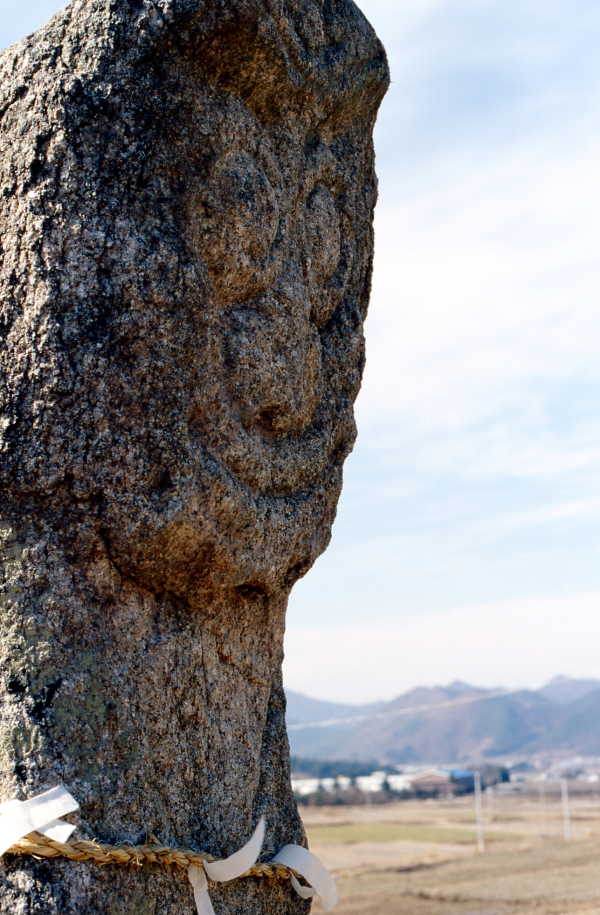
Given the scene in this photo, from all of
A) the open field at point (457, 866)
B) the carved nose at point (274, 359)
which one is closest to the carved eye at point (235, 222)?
the carved nose at point (274, 359)

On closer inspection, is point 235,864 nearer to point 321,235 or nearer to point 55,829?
point 55,829

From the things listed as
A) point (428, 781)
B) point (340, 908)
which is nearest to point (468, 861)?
point (340, 908)

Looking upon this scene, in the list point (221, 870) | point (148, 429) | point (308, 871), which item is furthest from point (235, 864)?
point (148, 429)

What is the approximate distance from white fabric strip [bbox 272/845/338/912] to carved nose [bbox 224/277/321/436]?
53.9 inches

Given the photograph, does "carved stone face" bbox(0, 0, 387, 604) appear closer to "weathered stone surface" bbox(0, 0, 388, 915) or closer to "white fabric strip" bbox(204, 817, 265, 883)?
"weathered stone surface" bbox(0, 0, 388, 915)

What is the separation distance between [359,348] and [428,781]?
272ft

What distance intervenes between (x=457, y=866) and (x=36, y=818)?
24.6 metres

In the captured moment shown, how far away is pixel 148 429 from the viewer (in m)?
2.44

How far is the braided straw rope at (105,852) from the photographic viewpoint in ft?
7.06

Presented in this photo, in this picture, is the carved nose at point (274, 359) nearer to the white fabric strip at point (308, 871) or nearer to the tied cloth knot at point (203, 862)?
the tied cloth knot at point (203, 862)

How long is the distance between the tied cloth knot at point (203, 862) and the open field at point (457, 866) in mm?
13439

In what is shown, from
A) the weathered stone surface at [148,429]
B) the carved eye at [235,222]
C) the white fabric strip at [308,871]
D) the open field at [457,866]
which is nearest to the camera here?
the weathered stone surface at [148,429]

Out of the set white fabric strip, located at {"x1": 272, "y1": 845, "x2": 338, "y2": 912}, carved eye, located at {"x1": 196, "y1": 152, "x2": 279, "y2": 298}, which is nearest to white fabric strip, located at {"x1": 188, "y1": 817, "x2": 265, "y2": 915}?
white fabric strip, located at {"x1": 272, "y1": 845, "x2": 338, "y2": 912}

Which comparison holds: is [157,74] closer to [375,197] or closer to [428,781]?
[375,197]
